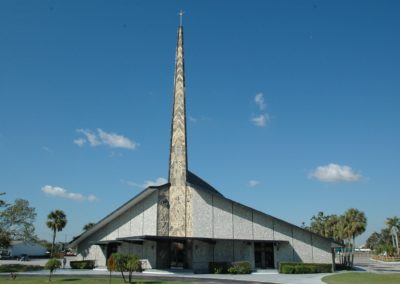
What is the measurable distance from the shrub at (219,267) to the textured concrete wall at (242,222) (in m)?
3.51

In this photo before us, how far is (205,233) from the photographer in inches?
1307

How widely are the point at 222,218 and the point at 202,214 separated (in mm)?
1806

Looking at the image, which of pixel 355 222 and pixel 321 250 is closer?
pixel 321 250

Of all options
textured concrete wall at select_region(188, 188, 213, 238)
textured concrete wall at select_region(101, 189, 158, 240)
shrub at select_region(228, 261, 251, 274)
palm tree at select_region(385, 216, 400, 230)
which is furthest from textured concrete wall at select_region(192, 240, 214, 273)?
palm tree at select_region(385, 216, 400, 230)

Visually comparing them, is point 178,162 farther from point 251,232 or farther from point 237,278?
point 237,278

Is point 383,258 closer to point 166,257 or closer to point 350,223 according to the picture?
point 350,223

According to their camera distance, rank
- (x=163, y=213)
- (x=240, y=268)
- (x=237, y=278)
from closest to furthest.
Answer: (x=237, y=278)
(x=240, y=268)
(x=163, y=213)

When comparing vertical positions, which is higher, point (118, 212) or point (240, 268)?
point (118, 212)

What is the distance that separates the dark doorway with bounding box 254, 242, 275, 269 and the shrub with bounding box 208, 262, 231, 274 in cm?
450

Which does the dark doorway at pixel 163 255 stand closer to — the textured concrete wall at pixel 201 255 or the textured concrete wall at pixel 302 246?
the textured concrete wall at pixel 201 255

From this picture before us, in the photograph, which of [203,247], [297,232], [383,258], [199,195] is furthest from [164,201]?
[383,258]

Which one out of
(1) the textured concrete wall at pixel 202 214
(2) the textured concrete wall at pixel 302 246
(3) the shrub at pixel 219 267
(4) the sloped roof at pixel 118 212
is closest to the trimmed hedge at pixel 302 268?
(2) the textured concrete wall at pixel 302 246

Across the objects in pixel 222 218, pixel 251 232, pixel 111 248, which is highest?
pixel 222 218

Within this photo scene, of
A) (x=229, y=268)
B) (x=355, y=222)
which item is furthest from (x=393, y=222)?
(x=229, y=268)
